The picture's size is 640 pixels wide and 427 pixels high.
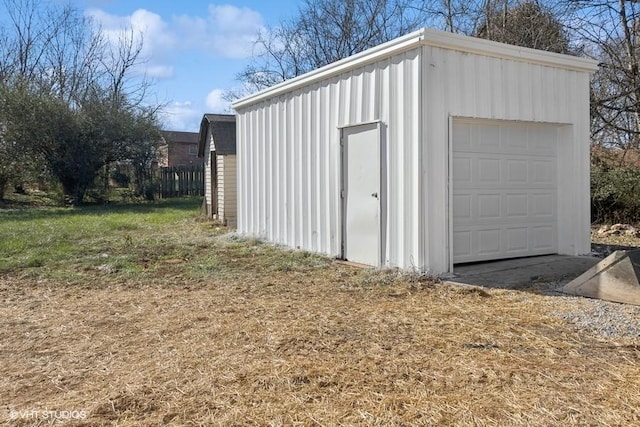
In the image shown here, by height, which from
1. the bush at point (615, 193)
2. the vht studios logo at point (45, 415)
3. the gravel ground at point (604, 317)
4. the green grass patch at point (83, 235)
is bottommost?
the vht studios logo at point (45, 415)

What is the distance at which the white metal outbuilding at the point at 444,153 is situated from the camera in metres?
6.59

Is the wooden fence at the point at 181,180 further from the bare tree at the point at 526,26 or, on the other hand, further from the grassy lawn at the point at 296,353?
the grassy lawn at the point at 296,353

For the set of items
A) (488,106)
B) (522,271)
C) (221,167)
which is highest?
(488,106)

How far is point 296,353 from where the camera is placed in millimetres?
3840

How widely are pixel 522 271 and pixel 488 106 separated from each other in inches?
86.1

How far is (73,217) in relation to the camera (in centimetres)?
1530

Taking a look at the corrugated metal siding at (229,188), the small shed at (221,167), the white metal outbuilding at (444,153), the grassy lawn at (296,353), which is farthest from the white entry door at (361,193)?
the corrugated metal siding at (229,188)

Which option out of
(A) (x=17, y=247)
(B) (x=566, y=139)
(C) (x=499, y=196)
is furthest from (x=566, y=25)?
(A) (x=17, y=247)

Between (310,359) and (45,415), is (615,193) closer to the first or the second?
(310,359)

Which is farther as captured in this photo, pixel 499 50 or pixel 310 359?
pixel 499 50

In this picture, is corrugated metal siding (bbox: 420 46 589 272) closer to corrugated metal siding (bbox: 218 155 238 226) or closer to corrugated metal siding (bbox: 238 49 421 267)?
corrugated metal siding (bbox: 238 49 421 267)

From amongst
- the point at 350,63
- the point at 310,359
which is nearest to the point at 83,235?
the point at 350,63

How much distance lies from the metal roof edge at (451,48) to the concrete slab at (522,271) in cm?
276

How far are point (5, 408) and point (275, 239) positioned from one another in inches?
283
